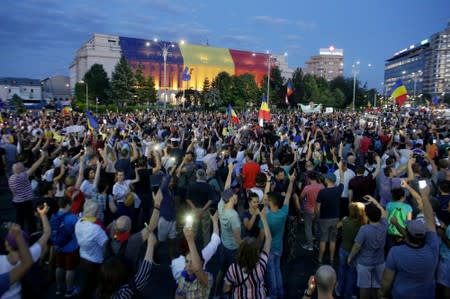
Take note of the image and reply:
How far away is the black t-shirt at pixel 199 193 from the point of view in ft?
19.4

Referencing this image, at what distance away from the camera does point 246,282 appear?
346cm

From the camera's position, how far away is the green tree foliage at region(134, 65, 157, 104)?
2623 inches

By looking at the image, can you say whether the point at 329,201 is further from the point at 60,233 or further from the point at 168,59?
the point at 168,59

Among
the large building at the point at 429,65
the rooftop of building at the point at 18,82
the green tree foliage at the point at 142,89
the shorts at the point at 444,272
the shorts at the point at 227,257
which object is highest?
the large building at the point at 429,65

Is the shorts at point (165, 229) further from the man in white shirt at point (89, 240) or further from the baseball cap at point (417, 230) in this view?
the baseball cap at point (417, 230)

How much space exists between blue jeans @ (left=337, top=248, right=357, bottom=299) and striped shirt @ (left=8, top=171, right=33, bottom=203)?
214 inches

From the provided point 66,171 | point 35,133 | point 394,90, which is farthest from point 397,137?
point 35,133

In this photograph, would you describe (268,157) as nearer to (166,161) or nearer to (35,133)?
(166,161)

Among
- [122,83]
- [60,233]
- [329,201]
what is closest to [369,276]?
[329,201]

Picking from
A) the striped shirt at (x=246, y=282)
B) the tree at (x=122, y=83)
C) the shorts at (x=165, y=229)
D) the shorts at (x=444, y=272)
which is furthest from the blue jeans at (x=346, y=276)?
the tree at (x=122, y=83)

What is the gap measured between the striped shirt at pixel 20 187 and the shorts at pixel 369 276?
5686 millimetres

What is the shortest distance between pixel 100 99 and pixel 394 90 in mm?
58683

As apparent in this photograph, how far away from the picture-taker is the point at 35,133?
13328 millimetres

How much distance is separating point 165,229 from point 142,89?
64066 millimetres
